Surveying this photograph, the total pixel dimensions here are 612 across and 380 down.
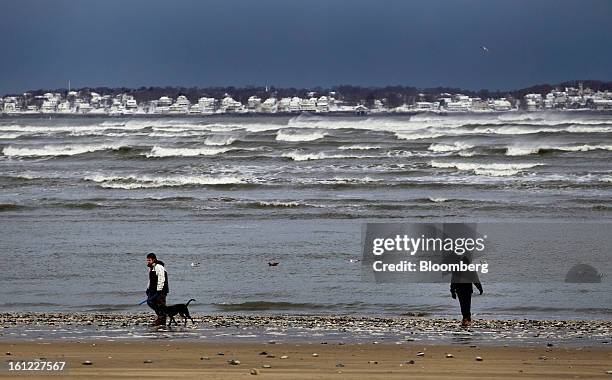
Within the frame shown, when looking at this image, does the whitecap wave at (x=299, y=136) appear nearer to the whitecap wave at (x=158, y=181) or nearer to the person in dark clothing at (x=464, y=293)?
the whitecap wave at (x=158, y=181)

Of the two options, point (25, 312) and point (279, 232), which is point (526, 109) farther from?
point (25, 312)

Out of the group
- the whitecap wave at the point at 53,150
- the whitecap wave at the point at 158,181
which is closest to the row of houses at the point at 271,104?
the whitecap wave at the point at 53,150

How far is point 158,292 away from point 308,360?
124 inches

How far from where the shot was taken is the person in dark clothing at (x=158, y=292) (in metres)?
12.2

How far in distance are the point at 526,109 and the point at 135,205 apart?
95.4m

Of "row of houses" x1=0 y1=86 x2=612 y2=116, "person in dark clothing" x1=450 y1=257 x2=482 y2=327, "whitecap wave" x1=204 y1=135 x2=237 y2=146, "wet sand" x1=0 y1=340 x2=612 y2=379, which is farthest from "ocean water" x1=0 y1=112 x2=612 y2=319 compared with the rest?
"row of houses" x1=0 y1=86 x2=612 y2=116

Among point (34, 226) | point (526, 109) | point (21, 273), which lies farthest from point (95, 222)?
point (526, 109)

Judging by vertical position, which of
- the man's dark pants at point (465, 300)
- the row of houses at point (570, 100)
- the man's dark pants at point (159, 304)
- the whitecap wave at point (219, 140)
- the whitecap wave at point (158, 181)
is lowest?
the man's dark pants at point (159, 304)

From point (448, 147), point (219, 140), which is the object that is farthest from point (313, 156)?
point (219, 140)

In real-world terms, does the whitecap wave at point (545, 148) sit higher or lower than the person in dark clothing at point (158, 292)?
higher

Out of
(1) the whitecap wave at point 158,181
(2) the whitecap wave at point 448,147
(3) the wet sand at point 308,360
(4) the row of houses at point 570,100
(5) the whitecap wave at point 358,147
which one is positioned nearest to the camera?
(3) the wet sand at point 308,360

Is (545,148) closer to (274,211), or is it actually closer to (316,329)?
(274,211)

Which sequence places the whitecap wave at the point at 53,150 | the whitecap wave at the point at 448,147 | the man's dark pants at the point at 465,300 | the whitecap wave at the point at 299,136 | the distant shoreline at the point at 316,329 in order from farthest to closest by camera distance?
1. the whitecap wave at the point at 299,136
2. the whitecap wave at the point at 53,150
3. the whitecap wave at the point at 448,147
4. the man's dark pants at the point at 465,300
5. the distant shoreline at the point at 316,329

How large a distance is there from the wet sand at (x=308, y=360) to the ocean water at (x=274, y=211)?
2.85 m
